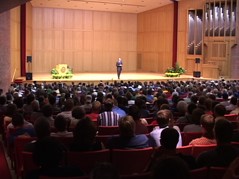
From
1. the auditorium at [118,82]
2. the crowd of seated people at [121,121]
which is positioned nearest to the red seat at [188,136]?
the auditorium at [118,82]

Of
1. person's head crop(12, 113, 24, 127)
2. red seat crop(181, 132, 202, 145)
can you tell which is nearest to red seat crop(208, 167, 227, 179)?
red seat crop(181, 132, 202, 145)

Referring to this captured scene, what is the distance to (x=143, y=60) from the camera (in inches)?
1053

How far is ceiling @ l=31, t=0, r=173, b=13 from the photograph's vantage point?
22.2 m

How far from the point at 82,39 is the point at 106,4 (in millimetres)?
3172

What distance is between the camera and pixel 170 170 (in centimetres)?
211

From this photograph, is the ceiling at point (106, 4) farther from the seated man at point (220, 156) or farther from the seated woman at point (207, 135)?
the seated man at point (220, 156)

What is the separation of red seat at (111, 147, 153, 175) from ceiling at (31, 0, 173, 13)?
18619mm

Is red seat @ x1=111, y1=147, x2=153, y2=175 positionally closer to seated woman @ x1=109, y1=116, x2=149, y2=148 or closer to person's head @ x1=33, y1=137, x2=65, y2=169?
→ seated woman @ x1=109, y1=116, x2=149, y2=148

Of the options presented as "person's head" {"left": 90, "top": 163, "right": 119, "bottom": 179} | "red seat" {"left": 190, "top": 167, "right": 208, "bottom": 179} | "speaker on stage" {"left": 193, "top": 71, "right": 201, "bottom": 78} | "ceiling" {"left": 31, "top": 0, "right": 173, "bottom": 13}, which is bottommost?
"red seat" {"left": 190, "top": 167, "right": 208, "bottom": 179}

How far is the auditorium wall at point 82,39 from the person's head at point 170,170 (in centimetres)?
2205

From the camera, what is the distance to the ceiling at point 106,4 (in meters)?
22.2

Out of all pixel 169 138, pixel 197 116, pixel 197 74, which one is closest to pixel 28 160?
pixel 169 138

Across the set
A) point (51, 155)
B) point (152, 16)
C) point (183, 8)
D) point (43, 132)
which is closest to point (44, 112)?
point (43, 132)

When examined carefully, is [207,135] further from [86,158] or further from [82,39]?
[82,39]
